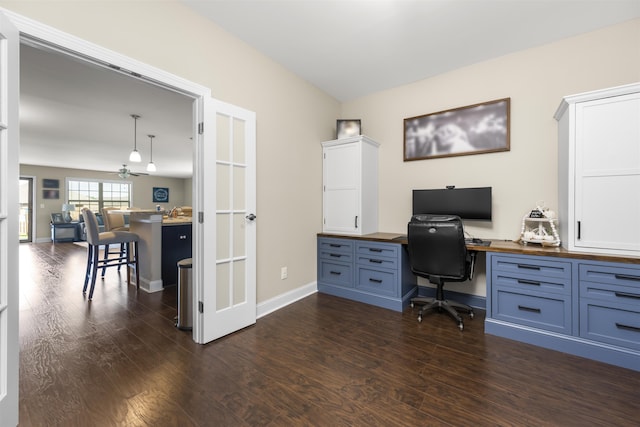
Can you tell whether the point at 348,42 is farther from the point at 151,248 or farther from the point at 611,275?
the point at 151,248

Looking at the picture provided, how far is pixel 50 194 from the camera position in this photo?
8797 millimetres

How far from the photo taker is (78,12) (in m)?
1.58

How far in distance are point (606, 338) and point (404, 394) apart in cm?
164

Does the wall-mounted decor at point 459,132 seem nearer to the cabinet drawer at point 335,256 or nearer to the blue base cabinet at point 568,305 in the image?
the blue base cabinet at point 568,305

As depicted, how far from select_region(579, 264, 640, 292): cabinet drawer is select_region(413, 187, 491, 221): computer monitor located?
36.5 inches

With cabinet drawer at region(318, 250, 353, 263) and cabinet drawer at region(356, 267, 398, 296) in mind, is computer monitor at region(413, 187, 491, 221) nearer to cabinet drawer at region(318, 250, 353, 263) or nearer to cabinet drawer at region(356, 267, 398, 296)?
cabinet drawer at region(356, 267, 398, 296)

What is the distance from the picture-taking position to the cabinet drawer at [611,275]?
1833mm

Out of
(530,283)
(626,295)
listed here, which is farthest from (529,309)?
(626,295)

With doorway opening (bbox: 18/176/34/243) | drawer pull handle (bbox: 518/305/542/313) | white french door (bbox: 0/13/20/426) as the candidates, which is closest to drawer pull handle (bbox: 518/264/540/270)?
drawer pull handle (bbox: 518/305/542/313)

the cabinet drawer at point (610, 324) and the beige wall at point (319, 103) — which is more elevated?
the beige wall at point (319, 103)

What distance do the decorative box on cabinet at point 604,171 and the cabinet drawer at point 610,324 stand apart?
424 mm

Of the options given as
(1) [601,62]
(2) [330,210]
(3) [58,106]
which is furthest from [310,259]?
(3) [58,106]

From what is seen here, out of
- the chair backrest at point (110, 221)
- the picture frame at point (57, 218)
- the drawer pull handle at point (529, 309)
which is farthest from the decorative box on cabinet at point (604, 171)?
the picture frame at point (57, 218)

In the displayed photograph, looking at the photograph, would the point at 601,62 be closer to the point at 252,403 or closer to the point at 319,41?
the point at 319,41
